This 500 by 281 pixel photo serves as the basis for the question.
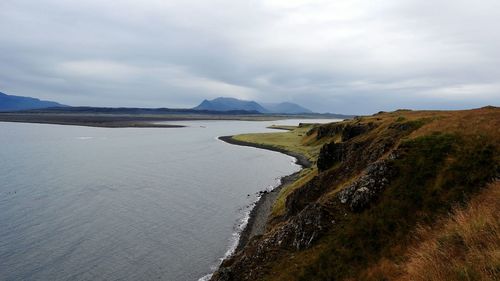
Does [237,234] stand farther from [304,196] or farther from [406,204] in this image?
[406,204]

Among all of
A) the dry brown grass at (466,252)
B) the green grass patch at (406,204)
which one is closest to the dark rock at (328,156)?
the green grass patch at (406,204)

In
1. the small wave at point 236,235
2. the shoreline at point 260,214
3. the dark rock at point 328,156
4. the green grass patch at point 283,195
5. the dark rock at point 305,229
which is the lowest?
the small wave at point 236,235

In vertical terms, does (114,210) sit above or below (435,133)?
below

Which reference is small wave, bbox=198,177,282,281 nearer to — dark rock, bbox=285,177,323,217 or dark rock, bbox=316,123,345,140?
dark rock, bbox=285,177,323,217

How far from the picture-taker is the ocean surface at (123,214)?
40.5 meters

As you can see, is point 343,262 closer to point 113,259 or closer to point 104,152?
point 113,259

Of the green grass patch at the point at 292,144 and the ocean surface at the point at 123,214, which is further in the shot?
the green grass patch at the point at 292,144

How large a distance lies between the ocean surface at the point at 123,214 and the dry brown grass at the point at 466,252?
2757 centimetres

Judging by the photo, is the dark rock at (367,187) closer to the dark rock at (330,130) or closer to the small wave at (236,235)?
the small wave at (236,235)

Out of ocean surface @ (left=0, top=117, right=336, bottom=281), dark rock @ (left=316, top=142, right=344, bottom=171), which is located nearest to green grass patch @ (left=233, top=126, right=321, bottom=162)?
ocean surface @ (left=0, top=117, right=336, bottom=281)

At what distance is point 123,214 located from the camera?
59.3m

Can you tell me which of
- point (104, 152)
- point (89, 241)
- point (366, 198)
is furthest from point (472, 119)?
point (104, 152)

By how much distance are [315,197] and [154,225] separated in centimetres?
2799

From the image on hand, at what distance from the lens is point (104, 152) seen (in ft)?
452
